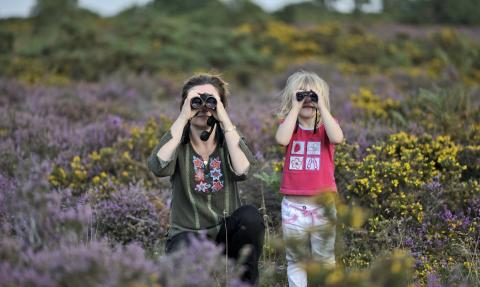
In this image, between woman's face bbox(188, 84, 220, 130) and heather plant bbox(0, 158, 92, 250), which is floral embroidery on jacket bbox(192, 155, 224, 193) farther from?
heather plant bbox(0, 158, 92, 250)

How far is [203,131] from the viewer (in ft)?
11.5

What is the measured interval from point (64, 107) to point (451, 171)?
18.2 feet

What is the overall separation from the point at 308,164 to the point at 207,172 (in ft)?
2.33

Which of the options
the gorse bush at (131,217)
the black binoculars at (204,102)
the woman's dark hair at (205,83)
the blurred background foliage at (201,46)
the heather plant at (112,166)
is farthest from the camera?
the blurred background foliage at (201,46)

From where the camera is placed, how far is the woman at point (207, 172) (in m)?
3.28

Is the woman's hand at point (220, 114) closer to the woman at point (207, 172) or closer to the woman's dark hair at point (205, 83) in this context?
the woman at point (207, 172)

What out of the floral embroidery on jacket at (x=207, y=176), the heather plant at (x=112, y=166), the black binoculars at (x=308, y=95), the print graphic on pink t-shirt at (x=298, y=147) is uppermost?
the black binoculars at (x=308, y=95)

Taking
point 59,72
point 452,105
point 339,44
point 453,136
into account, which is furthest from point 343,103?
point 339,44

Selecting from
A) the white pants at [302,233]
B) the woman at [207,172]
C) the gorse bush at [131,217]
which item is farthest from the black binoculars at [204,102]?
the gorse bush at [131,217]

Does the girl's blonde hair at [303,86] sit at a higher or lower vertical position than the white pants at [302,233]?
higher

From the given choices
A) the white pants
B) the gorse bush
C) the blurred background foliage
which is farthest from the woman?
the blurred background foliage

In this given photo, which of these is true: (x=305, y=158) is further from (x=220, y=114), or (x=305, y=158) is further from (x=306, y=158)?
(x=220, y=114)

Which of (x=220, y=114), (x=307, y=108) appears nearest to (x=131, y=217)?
(x=220, y=114)

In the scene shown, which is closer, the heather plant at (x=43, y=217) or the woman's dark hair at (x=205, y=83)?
the heather plant at (x=43, y=217)
